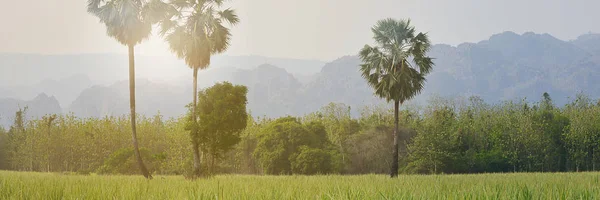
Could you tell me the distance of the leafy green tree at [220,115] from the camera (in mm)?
32969

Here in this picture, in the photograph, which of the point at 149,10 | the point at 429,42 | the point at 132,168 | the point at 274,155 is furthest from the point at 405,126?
the point at 149,10

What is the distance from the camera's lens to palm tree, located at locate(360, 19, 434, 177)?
3603 cm

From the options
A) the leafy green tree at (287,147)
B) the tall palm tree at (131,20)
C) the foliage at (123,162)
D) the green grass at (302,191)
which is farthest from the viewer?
the leafy green tree at (287,147)

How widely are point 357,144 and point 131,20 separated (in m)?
27.8

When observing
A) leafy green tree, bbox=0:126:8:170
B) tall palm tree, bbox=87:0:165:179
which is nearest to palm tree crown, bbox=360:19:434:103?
tall palm tree, bbox=87:0:165:179

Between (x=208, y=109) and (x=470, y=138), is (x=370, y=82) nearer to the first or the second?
(x=208, y=109)

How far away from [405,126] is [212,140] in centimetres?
2994

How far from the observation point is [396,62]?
36.4m

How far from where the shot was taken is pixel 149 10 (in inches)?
1335

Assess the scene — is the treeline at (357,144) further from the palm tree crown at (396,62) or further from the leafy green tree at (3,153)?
the palm tree crown at (396,62)

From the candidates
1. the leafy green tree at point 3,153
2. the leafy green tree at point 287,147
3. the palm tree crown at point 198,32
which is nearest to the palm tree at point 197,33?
the palm tree crown at point 198,32

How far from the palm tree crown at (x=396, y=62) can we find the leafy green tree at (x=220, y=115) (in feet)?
31.4

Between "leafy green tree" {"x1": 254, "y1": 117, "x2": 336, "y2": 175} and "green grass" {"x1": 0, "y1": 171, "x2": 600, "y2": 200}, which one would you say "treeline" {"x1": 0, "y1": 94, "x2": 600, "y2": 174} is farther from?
"green grass" {"x1": 0, "y1": 171, "x2": 600, "y2": 200}

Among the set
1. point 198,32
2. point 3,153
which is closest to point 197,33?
point 198,32
